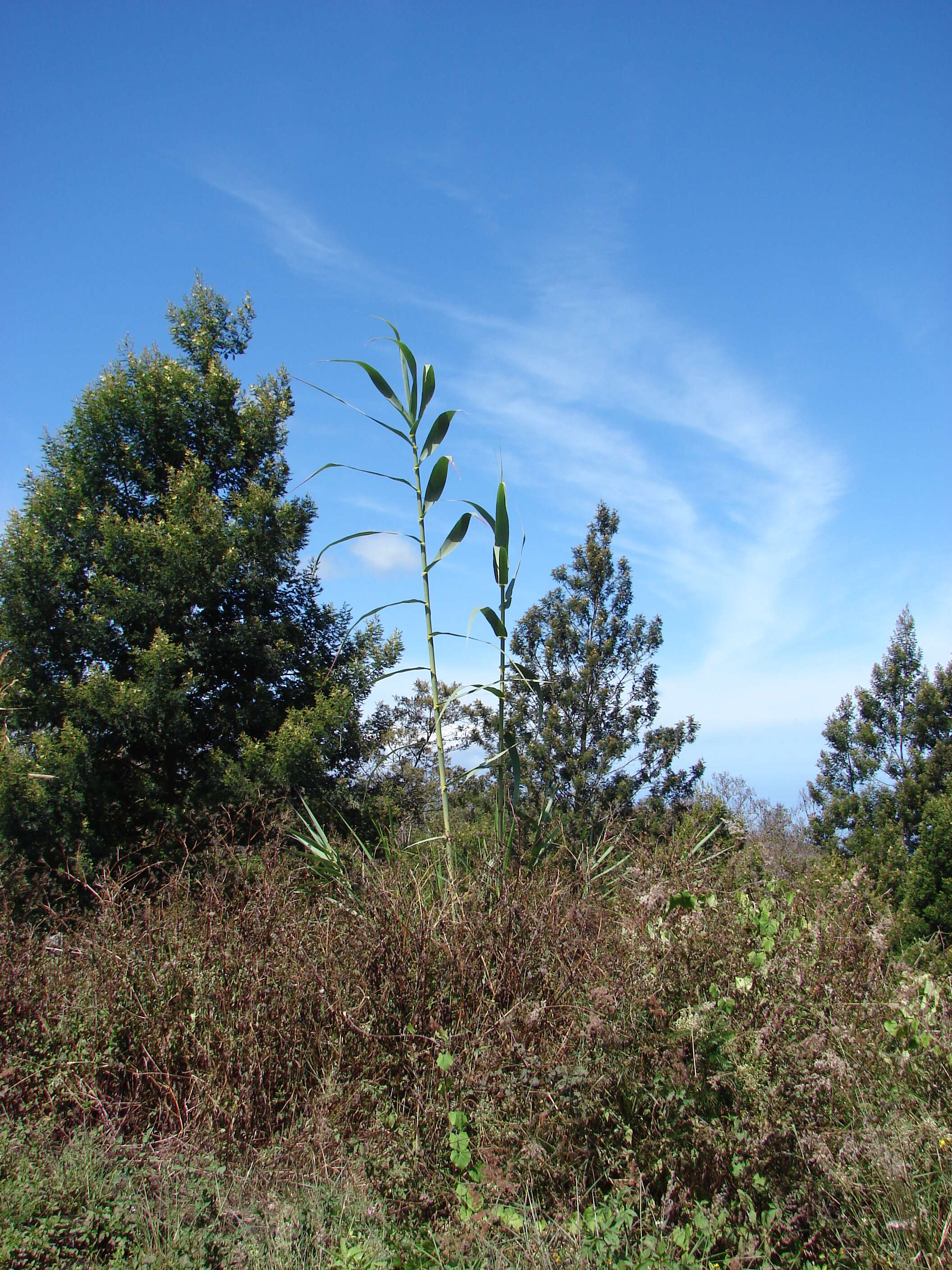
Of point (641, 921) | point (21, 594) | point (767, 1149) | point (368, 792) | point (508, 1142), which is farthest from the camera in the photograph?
point (368, 792)

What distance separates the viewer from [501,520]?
4566mm

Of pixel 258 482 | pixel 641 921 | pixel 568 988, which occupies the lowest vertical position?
Result: pixel 568 988

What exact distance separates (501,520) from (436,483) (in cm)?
43

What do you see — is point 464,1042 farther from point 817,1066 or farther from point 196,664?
point 196,664

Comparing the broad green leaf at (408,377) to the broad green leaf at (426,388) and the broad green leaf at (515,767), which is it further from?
the broad green leaf at (515,767)

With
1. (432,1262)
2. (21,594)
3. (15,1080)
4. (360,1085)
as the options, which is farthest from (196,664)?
(432,1262)

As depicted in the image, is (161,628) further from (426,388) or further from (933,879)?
(933,879)

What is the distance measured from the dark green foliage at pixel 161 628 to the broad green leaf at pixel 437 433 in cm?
626

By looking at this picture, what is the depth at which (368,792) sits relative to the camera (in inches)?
458

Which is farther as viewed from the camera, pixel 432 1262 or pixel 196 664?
pixel 196 664

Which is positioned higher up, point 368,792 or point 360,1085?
point 368,792

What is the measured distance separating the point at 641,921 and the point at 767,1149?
30.9 inches

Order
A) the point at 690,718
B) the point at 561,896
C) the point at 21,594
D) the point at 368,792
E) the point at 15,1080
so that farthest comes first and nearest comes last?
the point at 690,718 → the point at 368,792 → the point at 21,594 → the point at 561,896 → the point at 15,1080

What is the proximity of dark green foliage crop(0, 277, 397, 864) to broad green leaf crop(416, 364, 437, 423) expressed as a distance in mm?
6349
